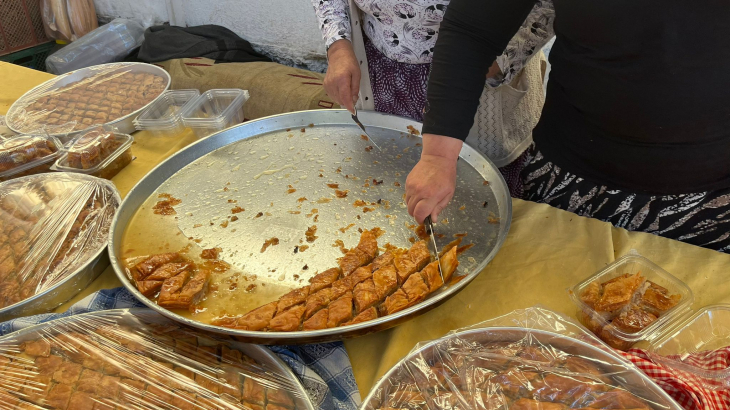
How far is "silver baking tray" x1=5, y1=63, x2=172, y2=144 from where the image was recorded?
2.49 meters

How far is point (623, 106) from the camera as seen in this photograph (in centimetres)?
150

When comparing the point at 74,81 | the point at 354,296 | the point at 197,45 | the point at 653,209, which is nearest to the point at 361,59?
the point at 354,296

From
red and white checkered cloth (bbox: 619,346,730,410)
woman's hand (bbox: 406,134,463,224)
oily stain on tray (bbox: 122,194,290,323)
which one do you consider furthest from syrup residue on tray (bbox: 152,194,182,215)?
red and white checkered cloth (bbox: 619,346,730,410)

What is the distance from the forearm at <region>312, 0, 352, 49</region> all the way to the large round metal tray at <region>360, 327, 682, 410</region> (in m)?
1.52

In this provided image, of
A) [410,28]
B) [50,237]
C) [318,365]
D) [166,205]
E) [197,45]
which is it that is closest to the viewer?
[318,365]

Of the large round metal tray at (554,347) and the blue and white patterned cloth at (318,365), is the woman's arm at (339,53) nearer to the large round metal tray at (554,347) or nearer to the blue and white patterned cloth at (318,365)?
the blue and white patterned cloth at (318,365)

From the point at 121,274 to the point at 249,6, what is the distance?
394 cm

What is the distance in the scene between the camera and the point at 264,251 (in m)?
1.62

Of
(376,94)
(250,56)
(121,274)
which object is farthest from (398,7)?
(250,56)

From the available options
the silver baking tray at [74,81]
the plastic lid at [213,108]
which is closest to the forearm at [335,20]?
the plastic lid at [213,108]

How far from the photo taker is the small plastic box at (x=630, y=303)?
1173mm

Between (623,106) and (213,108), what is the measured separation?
6.56 feet

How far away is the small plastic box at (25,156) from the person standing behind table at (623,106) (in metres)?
1.79

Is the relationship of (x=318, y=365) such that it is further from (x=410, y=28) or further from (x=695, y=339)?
(x=410, y=28)
